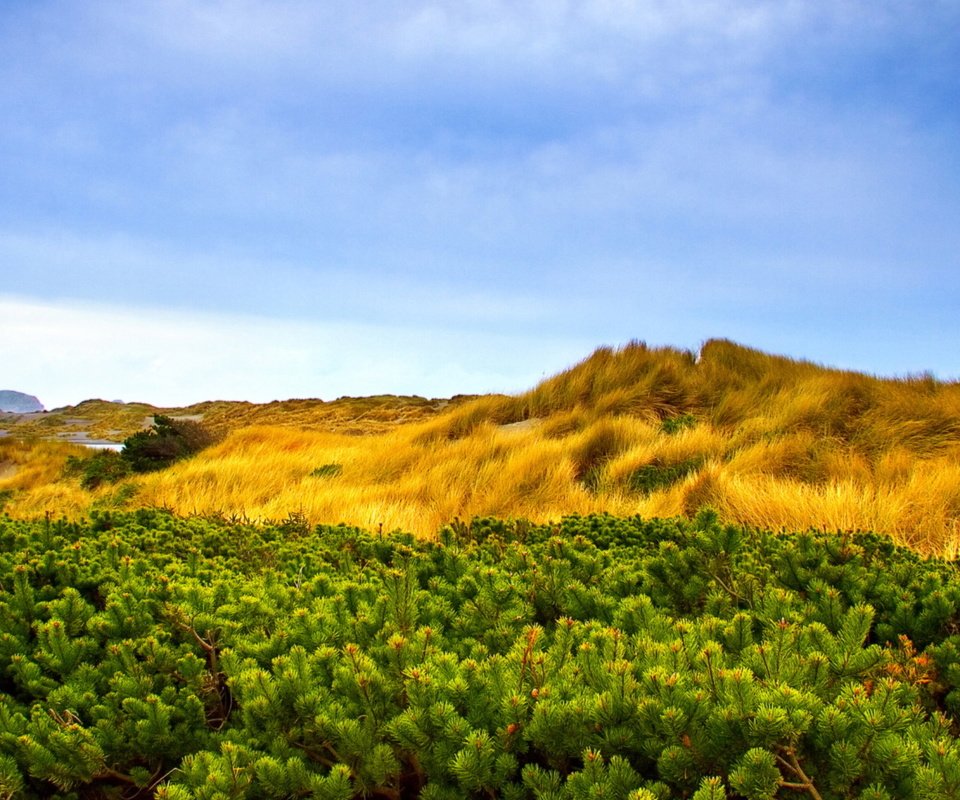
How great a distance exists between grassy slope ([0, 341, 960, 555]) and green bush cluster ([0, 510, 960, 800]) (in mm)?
2419

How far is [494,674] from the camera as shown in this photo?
81.2 inches

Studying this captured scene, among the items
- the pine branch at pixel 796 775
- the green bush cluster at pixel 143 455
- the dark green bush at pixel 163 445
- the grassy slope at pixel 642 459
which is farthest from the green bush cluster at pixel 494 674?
the dark green bush at pixel 163 445

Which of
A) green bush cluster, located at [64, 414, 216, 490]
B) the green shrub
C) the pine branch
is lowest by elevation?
the pine branch

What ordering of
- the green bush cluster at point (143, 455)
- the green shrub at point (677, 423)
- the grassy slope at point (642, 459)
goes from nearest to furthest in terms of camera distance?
the grassy slope at point (642, 459) < the green shrub at point (677, 423) < the green bush cluster at point (143, 455)

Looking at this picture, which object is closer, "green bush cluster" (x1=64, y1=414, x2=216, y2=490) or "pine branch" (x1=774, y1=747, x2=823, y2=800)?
"pine branch" (x1=774, y1=747, x2=823, y2=800)

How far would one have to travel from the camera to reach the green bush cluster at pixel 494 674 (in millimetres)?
1764

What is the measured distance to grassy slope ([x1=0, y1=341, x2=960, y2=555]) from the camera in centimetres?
578

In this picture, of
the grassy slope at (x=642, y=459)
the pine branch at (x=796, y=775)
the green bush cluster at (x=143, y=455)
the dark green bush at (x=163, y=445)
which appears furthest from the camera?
the dark green bush at (x=163, y=445)

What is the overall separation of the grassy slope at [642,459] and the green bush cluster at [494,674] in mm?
2419

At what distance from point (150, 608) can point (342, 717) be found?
125 centimetres

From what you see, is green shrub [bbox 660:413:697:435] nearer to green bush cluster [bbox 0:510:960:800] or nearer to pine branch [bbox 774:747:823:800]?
green bush cluster [bbox 0:510:960:800]

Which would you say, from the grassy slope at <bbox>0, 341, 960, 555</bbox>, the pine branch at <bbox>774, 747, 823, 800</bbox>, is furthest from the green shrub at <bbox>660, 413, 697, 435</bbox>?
the pine branch at <bbox>774, 747, 823, 800</bbox>

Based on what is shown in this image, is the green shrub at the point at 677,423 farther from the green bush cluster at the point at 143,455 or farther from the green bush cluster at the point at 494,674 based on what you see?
the green bush cluster at the point at 143,455

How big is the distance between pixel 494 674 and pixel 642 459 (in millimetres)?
5954
